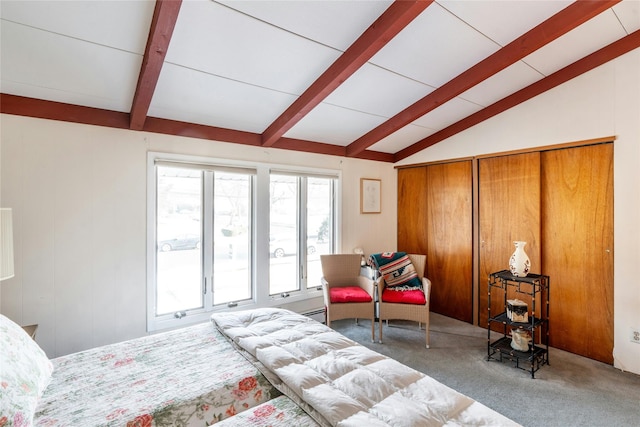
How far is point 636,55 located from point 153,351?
4.27 meters

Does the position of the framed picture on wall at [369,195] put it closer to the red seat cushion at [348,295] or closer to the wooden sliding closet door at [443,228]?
the wooden sliding closet door at [443,228]

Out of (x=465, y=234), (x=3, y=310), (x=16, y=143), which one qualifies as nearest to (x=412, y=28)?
(x=465, y=234)

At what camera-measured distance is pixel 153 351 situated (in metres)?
1.68

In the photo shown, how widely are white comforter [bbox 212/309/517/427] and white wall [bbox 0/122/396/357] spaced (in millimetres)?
1432

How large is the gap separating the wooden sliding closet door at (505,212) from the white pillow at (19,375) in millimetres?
3906

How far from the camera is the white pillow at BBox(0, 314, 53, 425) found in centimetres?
100

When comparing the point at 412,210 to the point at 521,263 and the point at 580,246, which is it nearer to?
the point at 521,263

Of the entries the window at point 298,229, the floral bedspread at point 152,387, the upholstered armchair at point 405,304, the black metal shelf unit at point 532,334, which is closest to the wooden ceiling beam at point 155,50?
the window at point 298,229

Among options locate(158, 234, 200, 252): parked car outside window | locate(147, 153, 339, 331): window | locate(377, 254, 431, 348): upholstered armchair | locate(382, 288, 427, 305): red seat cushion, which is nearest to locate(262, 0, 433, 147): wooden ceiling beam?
locate(147, 153, 339, 331): window

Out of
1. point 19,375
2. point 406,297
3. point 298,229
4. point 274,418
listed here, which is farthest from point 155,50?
point 406,297

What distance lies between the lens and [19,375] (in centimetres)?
117

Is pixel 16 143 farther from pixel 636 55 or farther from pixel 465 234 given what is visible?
pixel 636 55

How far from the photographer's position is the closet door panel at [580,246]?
276 cm

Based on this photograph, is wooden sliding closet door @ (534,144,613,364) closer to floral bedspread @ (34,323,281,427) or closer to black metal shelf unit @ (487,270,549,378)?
black metal shelf unit @ (487,270,549,378)
